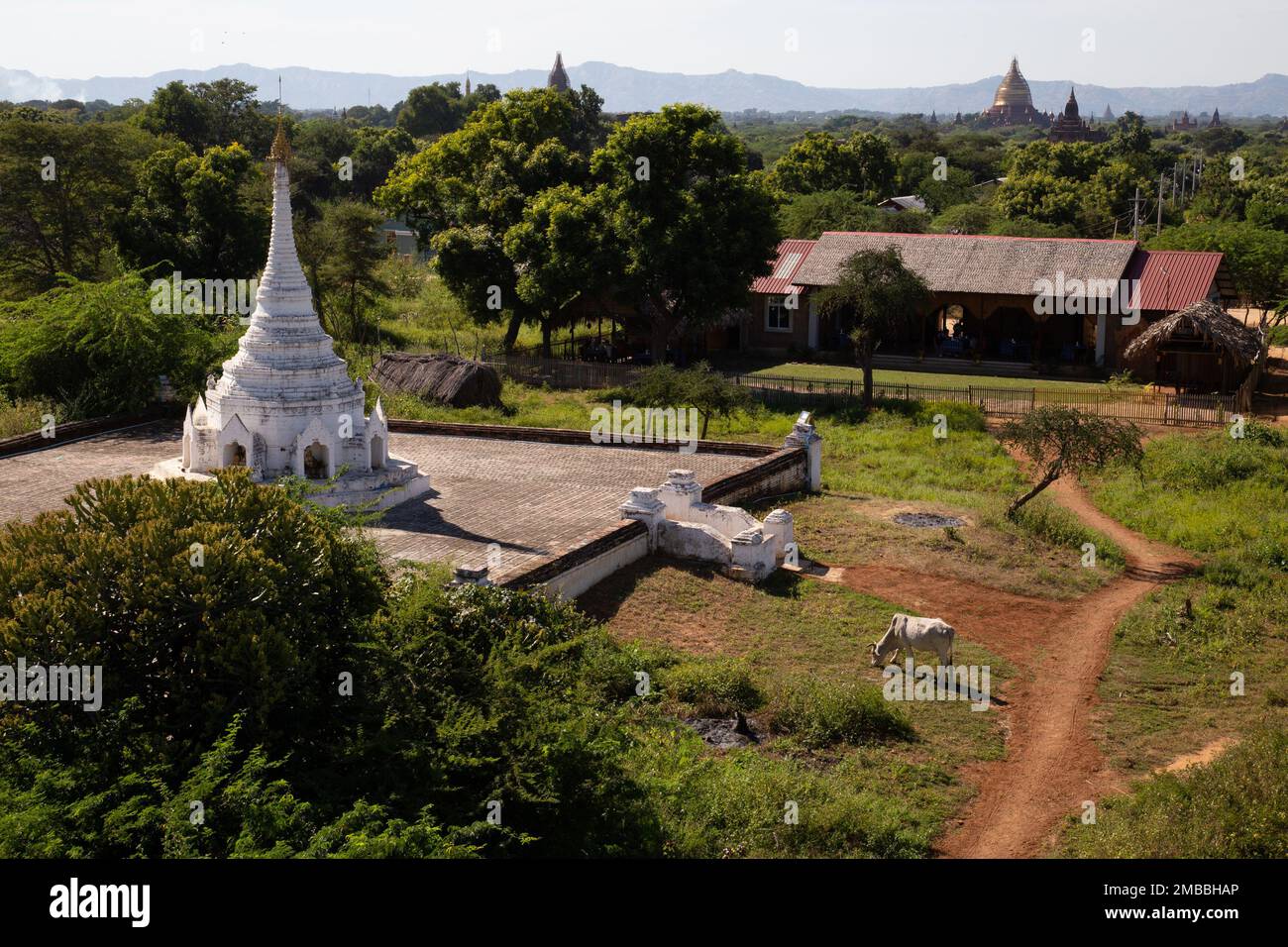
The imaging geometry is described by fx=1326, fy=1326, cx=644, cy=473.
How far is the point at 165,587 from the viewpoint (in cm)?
1127

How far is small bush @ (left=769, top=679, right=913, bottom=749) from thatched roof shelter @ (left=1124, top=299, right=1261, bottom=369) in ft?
75.0

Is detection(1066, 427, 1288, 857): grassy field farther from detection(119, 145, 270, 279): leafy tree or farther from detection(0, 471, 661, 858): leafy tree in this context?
detection(119, 145, 270, 279): leafy tree

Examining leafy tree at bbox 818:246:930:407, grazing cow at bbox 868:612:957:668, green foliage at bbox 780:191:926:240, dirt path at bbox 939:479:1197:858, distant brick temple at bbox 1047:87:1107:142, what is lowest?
dirt path at bbox 939:479:1197:858

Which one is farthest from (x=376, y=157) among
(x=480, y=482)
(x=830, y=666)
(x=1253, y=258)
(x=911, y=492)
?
(x=830, y=666)

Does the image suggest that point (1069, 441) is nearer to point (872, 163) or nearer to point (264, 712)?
point (264, 712)

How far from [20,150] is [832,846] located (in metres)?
39.1

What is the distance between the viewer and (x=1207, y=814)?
12500mm

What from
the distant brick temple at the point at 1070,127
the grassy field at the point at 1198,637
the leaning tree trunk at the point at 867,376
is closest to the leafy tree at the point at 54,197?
the leaning tree trunk at the point at 867,376

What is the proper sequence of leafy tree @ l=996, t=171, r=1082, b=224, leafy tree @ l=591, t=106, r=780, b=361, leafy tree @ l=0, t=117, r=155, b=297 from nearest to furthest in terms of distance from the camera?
leafy tree @ l=591, t=106, r=780, b=361 → leafy tree @ l=0, t=117, r=155, b=297 → leafy tree @ l=996, t=171, r=1082, b=224

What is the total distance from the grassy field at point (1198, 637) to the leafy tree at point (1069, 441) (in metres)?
1.66

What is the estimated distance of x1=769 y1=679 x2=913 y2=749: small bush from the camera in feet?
50.4

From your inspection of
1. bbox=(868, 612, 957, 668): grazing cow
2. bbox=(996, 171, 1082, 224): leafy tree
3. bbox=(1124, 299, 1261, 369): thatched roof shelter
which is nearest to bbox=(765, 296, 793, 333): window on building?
bbox=(1124, 299, 1261, 369): thatched roof shelter

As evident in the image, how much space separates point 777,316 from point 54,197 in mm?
23624
